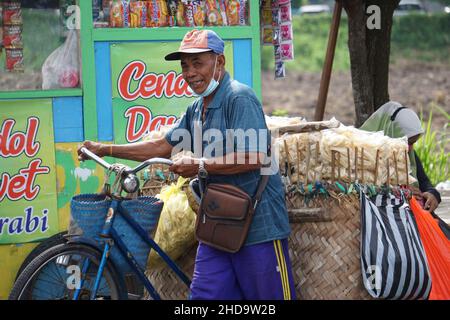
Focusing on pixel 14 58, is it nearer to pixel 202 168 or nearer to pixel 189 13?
pixel 189 13

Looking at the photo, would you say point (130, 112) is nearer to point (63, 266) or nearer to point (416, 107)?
point (63, 266)

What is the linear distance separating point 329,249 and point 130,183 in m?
1.10

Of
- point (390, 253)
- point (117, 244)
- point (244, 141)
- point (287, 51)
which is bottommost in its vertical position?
point (390, 253)

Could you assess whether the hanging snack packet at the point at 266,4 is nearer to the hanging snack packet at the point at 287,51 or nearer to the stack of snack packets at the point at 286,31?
the stack of snack packets at the point at 286,31

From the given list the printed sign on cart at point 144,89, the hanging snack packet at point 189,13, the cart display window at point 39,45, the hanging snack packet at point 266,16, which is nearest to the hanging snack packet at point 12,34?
the cart display window at point 39,45

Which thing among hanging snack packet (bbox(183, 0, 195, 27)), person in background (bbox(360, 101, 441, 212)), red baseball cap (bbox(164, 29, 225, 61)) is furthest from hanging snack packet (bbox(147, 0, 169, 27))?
red baseball cap (bbox(164, 29, 225, 61))

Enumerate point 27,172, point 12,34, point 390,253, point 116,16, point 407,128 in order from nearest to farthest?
point 390,253 < point 407,128 < point 27,172 < point 116,16 < point 12,34

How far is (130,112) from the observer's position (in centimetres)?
604

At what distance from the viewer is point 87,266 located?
13.6ft

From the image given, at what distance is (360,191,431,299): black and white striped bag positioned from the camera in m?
4.44

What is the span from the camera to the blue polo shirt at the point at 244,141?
397 centimetres

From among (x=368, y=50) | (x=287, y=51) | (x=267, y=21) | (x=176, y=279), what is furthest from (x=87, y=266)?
(x=368, y=50)

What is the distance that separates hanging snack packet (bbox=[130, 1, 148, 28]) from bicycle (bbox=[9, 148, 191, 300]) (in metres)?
2.01
